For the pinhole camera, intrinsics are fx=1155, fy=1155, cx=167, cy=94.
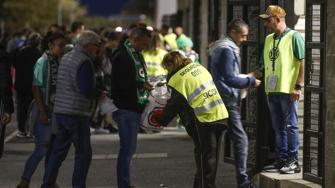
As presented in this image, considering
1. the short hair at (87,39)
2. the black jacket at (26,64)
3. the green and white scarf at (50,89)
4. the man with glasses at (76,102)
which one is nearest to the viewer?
the man with glasses at (76,102)

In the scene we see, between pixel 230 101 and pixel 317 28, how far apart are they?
117 centimetres

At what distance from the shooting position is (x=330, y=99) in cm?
1044

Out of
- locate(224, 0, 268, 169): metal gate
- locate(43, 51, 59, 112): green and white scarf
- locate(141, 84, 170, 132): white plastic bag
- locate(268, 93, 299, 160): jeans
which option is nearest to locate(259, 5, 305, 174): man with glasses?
locate(268, 93, 299, 160): jeans

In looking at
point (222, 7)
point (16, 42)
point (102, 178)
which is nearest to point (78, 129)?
point (102, 178)

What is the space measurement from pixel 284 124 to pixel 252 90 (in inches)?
47.6

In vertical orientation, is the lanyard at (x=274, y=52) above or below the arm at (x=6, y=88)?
above

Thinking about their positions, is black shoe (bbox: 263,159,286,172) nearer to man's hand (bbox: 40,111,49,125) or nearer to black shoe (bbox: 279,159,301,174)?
black shoe (bbox: 279,159,301,174)

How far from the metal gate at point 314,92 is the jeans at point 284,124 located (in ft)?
2.40

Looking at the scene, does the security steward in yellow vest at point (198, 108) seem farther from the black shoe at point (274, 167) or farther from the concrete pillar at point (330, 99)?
the black shoe at point (274, 167)

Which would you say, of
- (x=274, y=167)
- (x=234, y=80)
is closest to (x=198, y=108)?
(x=234, y=80)

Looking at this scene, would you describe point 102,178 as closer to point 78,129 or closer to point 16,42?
point 78,129

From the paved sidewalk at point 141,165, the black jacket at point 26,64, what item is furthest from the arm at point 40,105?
the black jacket at point 26,64

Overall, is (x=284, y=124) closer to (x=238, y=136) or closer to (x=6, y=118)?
(x=238, y=136)

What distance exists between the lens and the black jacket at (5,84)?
12430 mm
